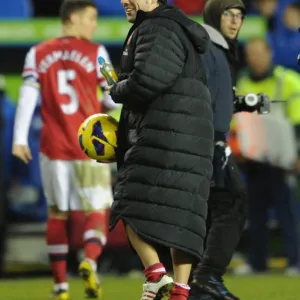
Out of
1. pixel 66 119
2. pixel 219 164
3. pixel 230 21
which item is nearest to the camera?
pixel 219 164

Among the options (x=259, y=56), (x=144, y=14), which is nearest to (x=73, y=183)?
(x=144, y=14)

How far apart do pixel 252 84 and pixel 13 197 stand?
101 inches

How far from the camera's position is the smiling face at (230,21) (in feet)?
24.8

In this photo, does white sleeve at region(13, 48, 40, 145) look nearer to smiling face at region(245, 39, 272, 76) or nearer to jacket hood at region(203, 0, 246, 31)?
jacket hood at region(203, 0, 246, 31)

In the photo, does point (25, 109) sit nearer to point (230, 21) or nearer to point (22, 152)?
point (22, 152)

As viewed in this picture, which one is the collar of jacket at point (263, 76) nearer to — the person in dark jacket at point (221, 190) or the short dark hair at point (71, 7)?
the short dark hair at point (71, 7)

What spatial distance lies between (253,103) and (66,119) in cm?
173

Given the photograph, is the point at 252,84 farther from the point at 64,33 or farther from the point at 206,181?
the point at 206,181

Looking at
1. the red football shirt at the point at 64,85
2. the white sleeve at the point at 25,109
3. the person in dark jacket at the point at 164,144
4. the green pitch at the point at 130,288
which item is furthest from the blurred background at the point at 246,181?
the person in dark jacket at the point at 164,144

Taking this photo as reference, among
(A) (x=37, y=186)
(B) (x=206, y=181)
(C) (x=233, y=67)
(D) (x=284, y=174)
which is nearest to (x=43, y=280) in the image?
(A) (x=37, y=186)

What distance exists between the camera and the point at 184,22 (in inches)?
240

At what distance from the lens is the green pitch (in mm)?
8844

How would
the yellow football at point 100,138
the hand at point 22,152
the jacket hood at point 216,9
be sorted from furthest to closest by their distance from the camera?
the hand at point 22,152 < the jacket hood at point 216,9 < the yellow football at point 100,138

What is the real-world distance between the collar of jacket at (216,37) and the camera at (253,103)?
1.12 ft
